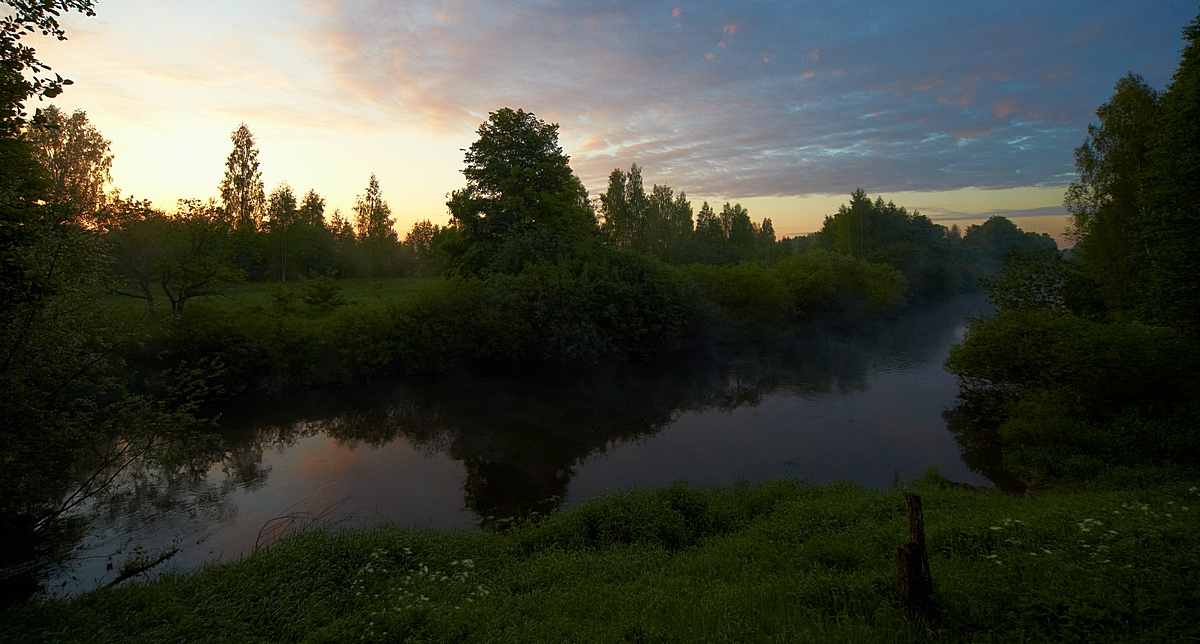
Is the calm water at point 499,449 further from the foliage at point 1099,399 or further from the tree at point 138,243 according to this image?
the tree at point 138,243

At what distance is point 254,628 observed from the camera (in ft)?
23.4

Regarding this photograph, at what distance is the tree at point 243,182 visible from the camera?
168 ft

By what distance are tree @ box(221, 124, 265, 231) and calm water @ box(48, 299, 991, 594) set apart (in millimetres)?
35889

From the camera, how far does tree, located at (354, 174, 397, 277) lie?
60344mm

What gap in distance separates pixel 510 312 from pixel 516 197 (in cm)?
958

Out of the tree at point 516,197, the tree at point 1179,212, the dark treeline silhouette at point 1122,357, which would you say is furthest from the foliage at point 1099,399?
the tree at point 516,197

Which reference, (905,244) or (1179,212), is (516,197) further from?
(905,244)

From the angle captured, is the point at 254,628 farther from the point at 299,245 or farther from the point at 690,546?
the point at 299,245

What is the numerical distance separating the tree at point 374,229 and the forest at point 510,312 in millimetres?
4726

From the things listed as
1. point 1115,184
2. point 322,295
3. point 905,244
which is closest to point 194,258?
point 322,295

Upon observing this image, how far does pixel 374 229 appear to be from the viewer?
6216 centimetres

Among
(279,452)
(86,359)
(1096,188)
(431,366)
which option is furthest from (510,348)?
(1096,188)

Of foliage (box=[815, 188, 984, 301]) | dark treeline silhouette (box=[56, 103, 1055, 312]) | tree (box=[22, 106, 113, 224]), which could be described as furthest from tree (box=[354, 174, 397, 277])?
foliage (box=[815, 188, 984, 301])

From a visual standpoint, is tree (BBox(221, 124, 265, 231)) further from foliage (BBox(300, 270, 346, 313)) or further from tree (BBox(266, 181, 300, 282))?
foliage (BBox(300, 270, 346, 313))
